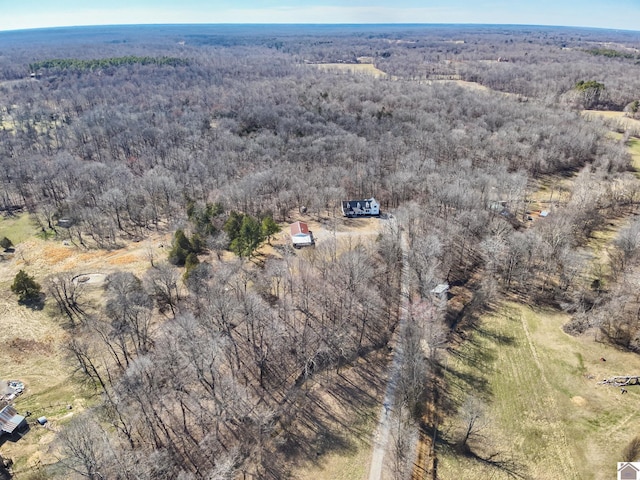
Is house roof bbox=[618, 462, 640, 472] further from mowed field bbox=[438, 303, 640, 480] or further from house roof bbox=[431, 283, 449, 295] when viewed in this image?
house roof bbox=[431, 283, 449, 295]

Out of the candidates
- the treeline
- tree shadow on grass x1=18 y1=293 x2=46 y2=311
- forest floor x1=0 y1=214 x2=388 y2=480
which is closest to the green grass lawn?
forest floor x1=0 y1=214 x2=388 y2=480

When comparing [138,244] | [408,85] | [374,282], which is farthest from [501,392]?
[408,85]

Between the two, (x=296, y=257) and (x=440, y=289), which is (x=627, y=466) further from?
(x=296, y=257)

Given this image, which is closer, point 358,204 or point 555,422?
point 555,422

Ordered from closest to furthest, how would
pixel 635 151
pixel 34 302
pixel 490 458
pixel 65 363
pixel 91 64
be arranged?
1. pixel 490 458
2. pixel 65 363
3. pixel 34 302
4. pixel 635 151
5. pixel 91 64

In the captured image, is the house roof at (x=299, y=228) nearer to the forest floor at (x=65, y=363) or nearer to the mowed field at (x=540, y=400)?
the forest floor at (x=65, y=363)

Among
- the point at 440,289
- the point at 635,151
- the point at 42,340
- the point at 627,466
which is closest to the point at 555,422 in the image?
the point at 627,466

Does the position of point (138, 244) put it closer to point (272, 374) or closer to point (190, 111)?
point (272, 374)
